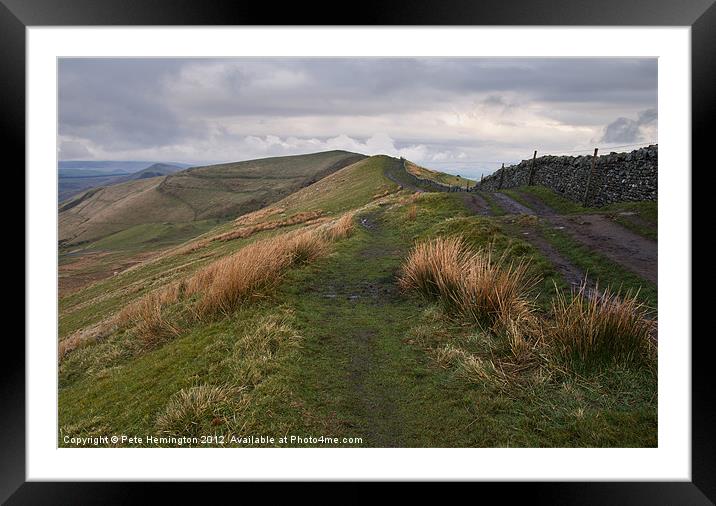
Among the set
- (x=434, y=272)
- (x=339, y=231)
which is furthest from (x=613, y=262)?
(x=339, y=231)

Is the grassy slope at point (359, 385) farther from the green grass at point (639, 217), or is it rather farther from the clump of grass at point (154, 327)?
the green grass at point (639, 217)

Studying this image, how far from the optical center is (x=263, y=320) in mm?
5555

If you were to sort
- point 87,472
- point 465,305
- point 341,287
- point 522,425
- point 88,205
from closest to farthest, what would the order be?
point 522,425
point 87,472
point 465,305
point 341,287
point 88,205

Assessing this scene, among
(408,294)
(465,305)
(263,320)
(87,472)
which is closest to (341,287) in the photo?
(408,294)

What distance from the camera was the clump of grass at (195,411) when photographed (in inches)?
161

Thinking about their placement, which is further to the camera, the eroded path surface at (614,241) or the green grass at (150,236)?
the green grass at (150,236)

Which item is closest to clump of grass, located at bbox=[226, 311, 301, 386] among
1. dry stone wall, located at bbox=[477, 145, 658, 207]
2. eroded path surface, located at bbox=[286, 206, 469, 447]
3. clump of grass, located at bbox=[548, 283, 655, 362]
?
eroded path surface, located at bbox=[286, 206, 469, 447]

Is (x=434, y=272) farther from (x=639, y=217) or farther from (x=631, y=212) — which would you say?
(x=631, y=212)

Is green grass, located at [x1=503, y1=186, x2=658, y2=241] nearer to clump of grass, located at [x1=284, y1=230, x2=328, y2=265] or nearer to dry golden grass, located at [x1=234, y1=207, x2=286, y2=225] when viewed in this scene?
clump of grass, located at [x1=284, y1=230, x2=328, y2=265]

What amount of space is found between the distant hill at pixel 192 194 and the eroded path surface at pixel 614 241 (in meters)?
8.74

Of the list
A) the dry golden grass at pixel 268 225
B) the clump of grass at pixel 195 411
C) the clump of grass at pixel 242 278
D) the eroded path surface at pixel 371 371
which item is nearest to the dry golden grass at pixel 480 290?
the eroded path surface at pixel 371 371

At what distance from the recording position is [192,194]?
2298 centimetres

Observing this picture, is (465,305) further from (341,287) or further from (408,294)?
(341,287)
